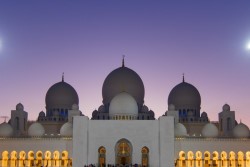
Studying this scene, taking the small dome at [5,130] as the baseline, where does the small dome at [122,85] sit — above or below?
above

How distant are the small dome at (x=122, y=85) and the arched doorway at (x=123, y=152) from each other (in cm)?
749

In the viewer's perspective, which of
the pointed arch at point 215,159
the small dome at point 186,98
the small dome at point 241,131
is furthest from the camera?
the small dome at point 186,98

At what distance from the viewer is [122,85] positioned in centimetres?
4091

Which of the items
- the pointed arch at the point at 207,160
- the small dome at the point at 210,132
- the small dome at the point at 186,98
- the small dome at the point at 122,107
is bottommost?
the pointed arch at the point at 207,160

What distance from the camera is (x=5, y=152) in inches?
1419

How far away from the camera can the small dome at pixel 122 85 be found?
135ft

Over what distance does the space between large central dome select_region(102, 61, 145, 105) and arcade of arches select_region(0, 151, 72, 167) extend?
314 inches

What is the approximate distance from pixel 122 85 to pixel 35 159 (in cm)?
1081

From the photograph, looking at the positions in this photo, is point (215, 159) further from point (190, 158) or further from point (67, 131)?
point (67, 131)

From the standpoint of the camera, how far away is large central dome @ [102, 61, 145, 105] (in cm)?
4100

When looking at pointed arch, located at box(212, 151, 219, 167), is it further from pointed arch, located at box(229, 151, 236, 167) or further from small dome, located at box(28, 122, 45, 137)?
small dome, located at box(28, 122, 45, 137)

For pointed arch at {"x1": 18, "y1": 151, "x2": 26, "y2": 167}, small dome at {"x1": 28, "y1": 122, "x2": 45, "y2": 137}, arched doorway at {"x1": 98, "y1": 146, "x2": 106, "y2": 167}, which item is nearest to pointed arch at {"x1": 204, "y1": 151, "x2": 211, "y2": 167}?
arched doorway at {"x1": 98, "y1": 146, "x2": 106, "y2": 167}

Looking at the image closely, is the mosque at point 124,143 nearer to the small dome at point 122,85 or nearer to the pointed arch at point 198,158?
the pointed arch at point 198,158

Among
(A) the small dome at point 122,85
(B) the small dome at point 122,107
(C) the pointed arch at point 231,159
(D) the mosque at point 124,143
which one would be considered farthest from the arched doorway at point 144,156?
(A) the small dome at point 122,85
